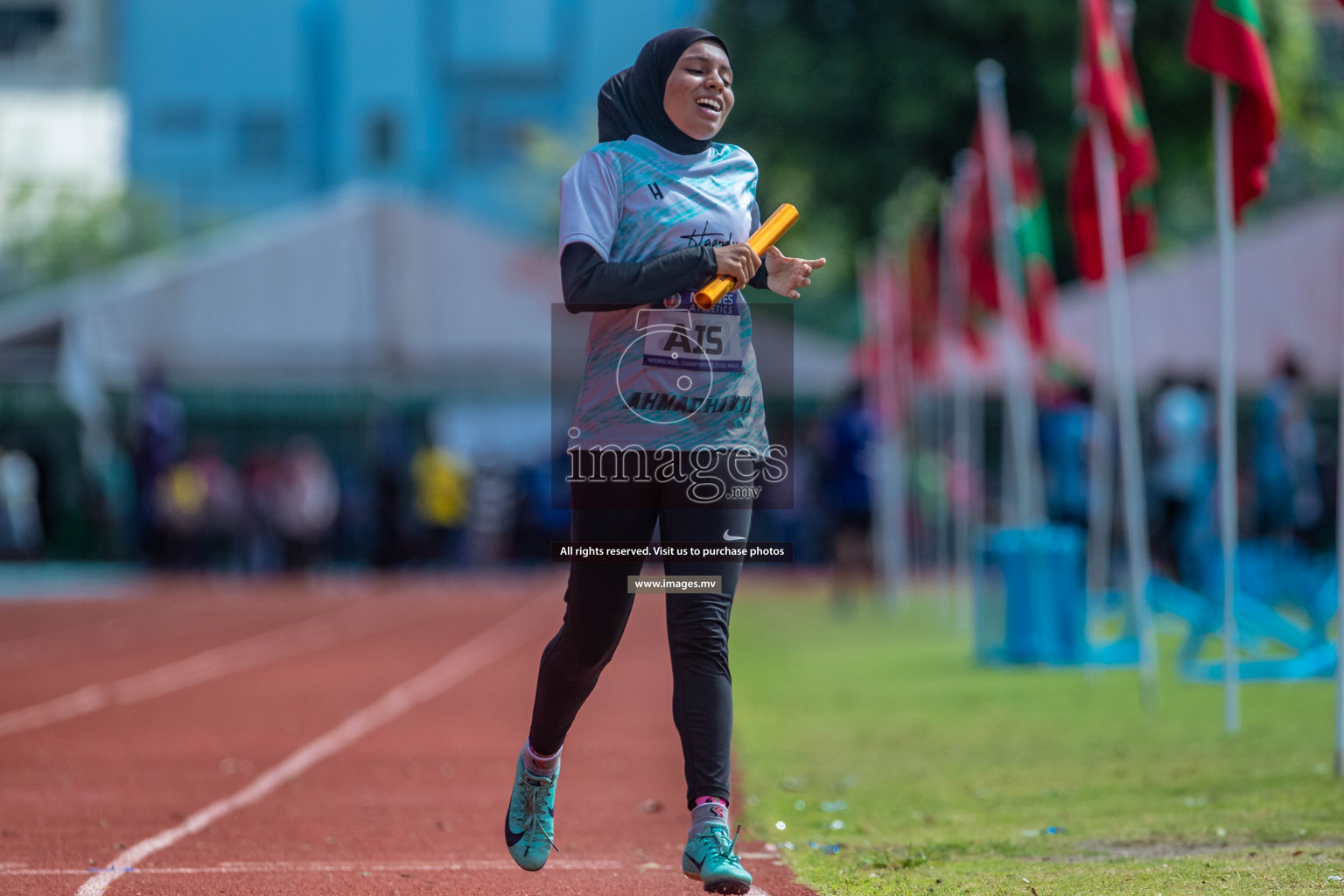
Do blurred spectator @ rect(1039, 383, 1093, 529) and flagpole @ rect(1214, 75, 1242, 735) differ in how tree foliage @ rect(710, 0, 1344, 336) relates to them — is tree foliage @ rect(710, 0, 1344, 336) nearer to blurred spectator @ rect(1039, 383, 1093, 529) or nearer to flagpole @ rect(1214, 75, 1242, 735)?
blurred spectator @ rect(1039, 383, 1093, 529)

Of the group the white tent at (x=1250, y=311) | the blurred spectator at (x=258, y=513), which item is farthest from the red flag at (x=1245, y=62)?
the blurred spectator at (x=258, y=513)

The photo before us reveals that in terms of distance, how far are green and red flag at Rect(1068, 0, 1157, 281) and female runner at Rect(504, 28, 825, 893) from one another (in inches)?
240

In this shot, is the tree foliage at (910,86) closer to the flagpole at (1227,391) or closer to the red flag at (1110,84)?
the red flag at (1110,84)

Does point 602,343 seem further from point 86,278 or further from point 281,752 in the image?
point 86,278

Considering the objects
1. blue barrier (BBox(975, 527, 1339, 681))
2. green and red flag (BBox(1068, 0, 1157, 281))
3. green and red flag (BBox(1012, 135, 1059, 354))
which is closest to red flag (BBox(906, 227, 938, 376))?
green and red flag (BBox(1012, 135, 1059, 354))

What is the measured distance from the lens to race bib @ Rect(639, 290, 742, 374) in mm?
4484

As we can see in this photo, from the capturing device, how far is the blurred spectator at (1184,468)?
1427 centimetres

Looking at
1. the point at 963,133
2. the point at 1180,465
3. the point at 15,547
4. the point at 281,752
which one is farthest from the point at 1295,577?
the point at 15,547

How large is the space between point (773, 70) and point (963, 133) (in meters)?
2.96

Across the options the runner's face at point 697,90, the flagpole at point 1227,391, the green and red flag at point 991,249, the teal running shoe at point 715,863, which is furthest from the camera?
the green and red flag at point 991,249

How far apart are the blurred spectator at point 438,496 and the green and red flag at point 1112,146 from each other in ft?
51.3

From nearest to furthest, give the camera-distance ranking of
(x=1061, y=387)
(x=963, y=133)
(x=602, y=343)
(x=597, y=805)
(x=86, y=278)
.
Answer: (x=602, y=343), (x=597, y=805), (x=1061, y=387), (x=963, y=133), (x=86, y=278)

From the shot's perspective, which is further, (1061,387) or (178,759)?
(1061,387)

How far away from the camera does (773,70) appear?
89.2 feet
